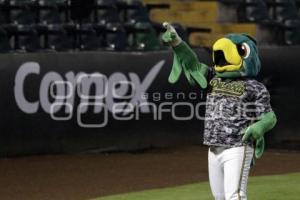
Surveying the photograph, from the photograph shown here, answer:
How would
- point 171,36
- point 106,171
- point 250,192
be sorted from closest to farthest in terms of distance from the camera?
point 171,36 < point 250,192 < point 106,171

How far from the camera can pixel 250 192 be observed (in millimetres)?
9844

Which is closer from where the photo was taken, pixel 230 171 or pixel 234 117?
pixel 230 171

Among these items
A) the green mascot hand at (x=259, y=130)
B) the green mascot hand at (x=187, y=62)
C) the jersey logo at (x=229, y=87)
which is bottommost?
the green mascot hand at (x=259, y=130)

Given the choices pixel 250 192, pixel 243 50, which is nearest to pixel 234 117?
pixel 243 50

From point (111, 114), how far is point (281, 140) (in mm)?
2772

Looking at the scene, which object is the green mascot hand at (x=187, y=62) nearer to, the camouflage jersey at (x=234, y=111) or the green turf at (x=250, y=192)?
the camouflage jersey at (x=234, y=111)

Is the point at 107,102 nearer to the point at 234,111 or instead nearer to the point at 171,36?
the point at 171,36

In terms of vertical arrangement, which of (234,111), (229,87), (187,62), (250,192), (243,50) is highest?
(243,50)

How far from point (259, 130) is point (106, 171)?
5408 millimetres

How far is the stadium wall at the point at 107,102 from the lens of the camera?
40.4 feet

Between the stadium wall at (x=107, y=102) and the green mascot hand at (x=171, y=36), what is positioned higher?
the green mascot hand at (x=171, y=36)

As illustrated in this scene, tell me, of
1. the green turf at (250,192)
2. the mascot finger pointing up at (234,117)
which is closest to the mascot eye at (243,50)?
the mascot finger pointing up at (234,117)

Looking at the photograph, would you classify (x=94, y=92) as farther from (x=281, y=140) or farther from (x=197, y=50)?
(x=281, y=140)

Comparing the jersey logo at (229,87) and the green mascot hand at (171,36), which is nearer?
the jersey logo at (229,87)
